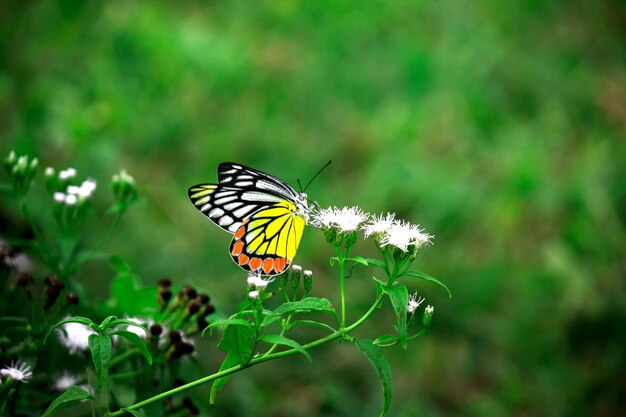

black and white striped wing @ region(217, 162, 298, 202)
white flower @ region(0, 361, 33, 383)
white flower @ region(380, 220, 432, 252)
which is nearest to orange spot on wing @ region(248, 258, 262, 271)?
black and white striped wing @ region(217, 162, 298, 202)

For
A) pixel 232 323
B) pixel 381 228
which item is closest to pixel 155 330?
pixel 232 323

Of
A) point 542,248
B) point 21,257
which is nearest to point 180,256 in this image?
point 21,257

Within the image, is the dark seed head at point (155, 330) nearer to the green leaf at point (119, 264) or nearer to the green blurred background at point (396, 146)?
the green leaf at point (119, 264)

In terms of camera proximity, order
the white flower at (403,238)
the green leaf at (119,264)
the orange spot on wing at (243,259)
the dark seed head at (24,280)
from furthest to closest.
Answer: the green leaf at (119,264), the orange spot on wing at (243,259), the dark seed head at (24,280), the white flower at (403,238)

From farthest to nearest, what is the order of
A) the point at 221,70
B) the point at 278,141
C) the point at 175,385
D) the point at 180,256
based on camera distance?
1. the point at 221,70
2. the point at 278,141
3. the point at 180,256
4. the point at 175,385

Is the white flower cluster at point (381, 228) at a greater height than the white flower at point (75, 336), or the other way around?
the white flower cluster at point (381, 228)

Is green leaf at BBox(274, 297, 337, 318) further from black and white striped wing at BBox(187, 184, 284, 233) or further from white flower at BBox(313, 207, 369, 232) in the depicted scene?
black and white striped wing at BBox(187, 184, 284, 233)

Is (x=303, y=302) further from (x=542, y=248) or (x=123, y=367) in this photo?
(x=542, y=248)

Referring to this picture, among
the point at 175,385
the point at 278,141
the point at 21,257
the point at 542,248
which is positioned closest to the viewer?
the point at 175,385

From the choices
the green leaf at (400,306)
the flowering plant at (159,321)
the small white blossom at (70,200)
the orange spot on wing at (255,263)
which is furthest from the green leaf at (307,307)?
the small white blossom at (70,200)
